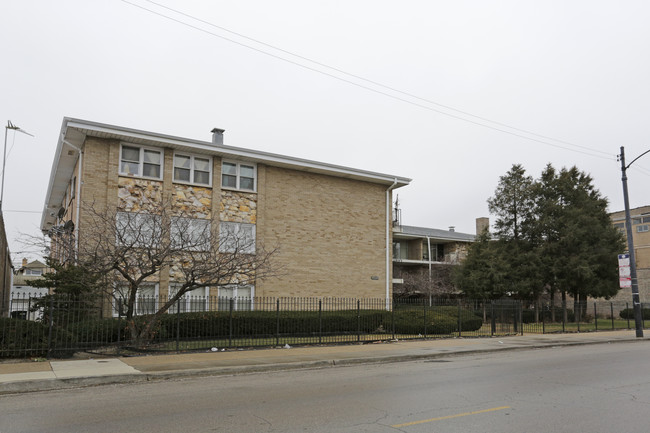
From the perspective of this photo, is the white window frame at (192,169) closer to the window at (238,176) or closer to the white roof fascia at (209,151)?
the white roof fascia at (209,151)

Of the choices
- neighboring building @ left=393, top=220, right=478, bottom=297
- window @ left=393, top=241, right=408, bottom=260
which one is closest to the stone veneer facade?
neighboring building @ left=393, top=220, right=478, bottom=297

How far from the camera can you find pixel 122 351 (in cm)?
1528

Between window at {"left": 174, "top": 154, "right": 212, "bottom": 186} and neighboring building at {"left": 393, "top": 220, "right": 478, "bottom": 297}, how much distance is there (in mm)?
23204

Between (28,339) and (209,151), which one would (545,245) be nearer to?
(209,151)

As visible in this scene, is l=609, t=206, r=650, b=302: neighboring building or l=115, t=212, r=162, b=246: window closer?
l=115, t=212, r=162, b=246: window

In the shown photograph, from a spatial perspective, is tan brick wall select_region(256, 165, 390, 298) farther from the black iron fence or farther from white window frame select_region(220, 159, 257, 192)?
the black iron fence

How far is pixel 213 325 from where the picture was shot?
1881 centimetres

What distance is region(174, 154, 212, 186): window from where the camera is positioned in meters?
23.9

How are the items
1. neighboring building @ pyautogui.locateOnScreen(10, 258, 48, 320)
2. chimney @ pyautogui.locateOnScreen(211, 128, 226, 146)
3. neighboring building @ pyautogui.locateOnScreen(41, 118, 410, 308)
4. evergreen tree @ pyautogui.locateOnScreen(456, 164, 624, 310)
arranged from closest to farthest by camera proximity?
neighboring building @ pyautogui.locateOnScreen(10, 258, 48, 320) < neighboring building @ pyautogui.locateOnScreen(41, 118, 410, 308) < chimney @ pyautogui.locateOnScreen(211, 128, 226, 146) < evergreen tree @ pyautogui.locateOnScreen(456, 164, 624, 310)

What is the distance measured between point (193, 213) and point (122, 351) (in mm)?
8332

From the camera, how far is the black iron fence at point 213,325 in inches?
546

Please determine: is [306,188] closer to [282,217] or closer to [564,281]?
[282,217]

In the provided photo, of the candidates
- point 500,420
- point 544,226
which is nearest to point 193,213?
point 500,420

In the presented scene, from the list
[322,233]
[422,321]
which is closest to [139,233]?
[422,321]
